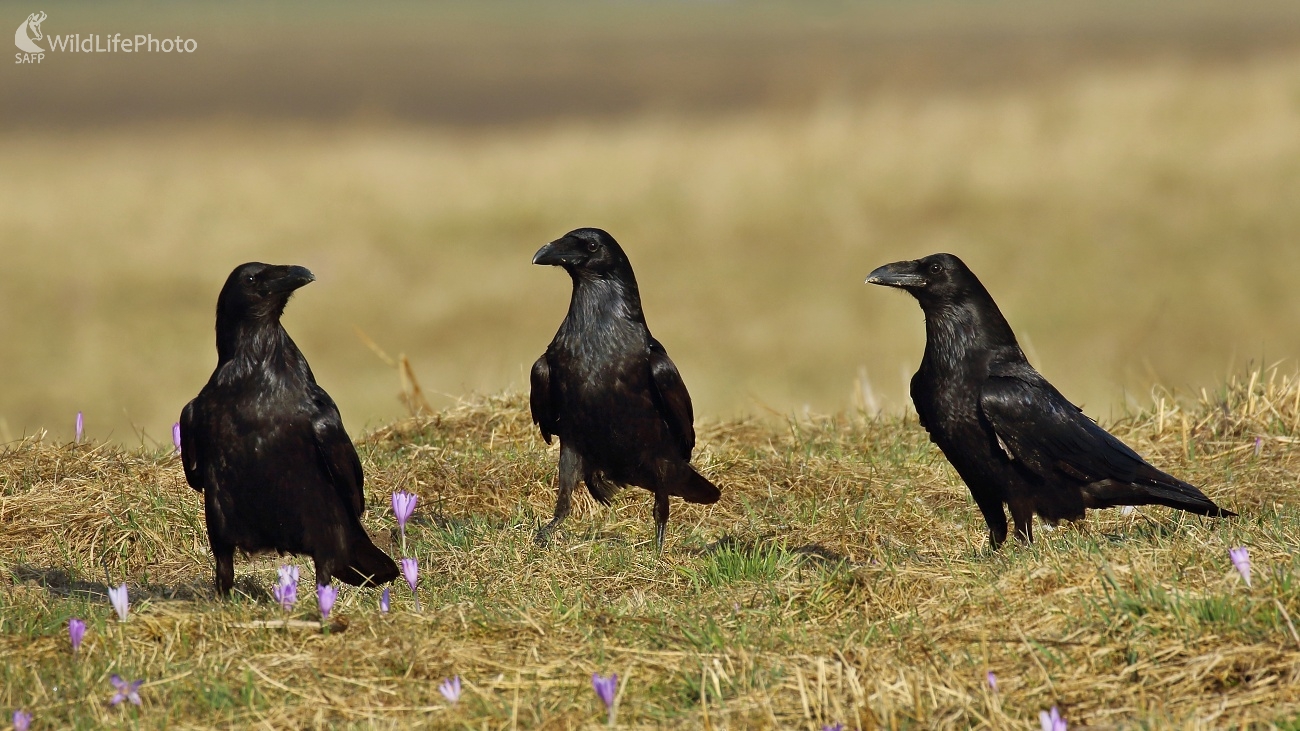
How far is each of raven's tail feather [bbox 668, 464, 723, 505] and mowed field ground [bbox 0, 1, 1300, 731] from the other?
13 centimetres

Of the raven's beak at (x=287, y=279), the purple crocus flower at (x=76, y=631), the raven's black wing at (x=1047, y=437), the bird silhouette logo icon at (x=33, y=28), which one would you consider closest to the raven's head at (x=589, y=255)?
the raven's beak at (x=287, y=279)

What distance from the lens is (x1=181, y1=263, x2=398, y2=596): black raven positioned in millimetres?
4648

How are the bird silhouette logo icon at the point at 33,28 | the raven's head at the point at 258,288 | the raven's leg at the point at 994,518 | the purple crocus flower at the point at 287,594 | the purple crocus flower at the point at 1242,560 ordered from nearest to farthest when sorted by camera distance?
the purple crocus flower at the point at 1242,560
the purple crocus flower at the point at 287,594
the raven's head at the point at 258,288
the raven's leg at the point at 994,518
the bird silhouette logo icon at the point at 33,28

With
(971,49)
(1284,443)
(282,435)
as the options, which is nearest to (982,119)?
(1284,443)

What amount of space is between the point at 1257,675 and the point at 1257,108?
18170mm

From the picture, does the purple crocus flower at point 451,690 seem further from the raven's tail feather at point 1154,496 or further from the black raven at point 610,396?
the raven's tail feather at point 1154,496

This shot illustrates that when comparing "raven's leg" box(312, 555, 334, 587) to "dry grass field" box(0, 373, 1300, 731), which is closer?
"dry grass field" box(0, 373, 1300, 731)

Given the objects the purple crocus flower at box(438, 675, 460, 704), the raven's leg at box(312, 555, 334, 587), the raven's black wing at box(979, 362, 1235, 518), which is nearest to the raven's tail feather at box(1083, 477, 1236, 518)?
the raven's black wing at box(979, 362, 1235, 518)

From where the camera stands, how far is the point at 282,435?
467cm

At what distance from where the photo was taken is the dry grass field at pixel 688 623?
3502mm

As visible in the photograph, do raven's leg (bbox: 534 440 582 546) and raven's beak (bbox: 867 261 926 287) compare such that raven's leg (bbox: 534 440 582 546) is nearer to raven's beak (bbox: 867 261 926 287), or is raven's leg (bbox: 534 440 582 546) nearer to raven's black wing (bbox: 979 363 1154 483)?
raven's beak (bbox: 867 261 926 287)

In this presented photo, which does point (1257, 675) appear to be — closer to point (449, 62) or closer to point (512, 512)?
point (512, 512)

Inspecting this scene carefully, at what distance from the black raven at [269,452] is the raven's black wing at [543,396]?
1.35m

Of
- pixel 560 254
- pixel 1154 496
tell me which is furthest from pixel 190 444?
pixel 1154 496
